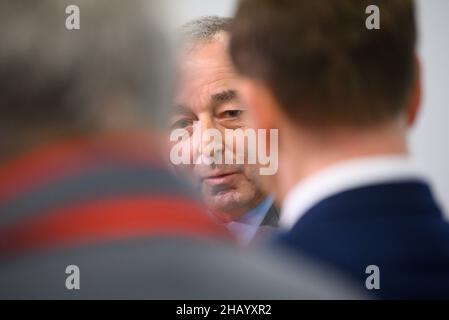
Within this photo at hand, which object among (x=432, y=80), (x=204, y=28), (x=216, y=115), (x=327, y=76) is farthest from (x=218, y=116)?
(x=432, y=80)

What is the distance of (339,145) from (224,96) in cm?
38

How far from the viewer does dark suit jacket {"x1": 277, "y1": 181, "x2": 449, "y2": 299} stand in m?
0.94

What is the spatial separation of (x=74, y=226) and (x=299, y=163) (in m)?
0.47

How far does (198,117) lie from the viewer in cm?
132

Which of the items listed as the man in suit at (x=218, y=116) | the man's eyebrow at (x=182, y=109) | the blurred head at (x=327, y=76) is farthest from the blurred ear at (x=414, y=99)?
the man's eyebrow at (x=182, y=109)

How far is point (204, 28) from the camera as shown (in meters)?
1.29

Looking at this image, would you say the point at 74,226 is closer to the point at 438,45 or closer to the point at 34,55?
the point at 34,55

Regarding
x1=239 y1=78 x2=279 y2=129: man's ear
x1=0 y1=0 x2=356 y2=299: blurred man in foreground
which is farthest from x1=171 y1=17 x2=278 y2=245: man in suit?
x1=0 y1=0 x2=356 y2=299: blurred man in foreground

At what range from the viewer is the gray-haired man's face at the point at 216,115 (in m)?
1.30

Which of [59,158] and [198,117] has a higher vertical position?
[198,117]

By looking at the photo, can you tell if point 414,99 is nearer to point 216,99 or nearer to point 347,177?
point 347,177

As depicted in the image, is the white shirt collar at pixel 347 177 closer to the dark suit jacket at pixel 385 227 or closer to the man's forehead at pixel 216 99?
the dark suit jacket at pixel 385 227

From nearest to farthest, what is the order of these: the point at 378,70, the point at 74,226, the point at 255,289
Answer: the point at 255,289 → the point at 74,226 → the point at 378,70

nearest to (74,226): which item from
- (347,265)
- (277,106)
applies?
(277,106)
